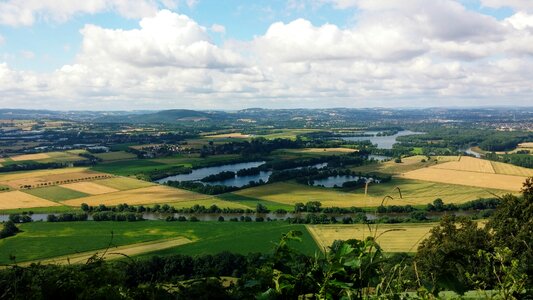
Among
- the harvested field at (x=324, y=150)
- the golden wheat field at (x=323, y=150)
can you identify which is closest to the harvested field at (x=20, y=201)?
the golden wheat field at (x=323, y=150)

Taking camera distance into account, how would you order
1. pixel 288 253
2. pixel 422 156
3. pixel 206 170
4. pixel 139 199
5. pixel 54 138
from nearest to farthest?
pixel 288 253 < pixel 139 199 < pixel 206 170 < pixel 422 156 < pixel 54 138

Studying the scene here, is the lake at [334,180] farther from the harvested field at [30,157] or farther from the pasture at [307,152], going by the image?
the harvested field at [30,157]

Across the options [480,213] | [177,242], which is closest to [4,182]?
[177,242]

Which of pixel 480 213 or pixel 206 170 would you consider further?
pixel 206 170

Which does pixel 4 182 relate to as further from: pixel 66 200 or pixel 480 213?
pixel 480 213

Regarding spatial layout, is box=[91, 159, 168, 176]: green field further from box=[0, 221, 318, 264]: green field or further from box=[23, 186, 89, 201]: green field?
box=[0, 221, 318, 264]: green field

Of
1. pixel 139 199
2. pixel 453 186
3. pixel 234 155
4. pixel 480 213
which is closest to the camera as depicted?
pixel 480 213

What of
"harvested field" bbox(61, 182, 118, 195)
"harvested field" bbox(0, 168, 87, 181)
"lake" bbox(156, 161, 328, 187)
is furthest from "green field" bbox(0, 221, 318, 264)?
"harvested field" bbox(0, 168, 87, 181)
